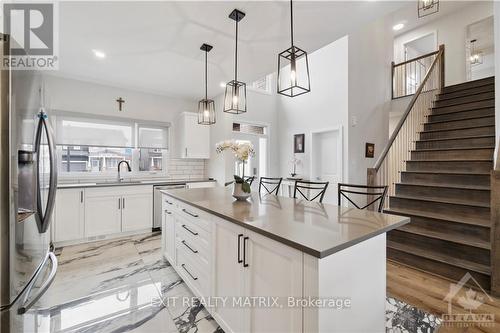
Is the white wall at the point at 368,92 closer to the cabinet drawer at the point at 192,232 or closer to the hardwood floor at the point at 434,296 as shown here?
the hardwood floor at the point at 434,296

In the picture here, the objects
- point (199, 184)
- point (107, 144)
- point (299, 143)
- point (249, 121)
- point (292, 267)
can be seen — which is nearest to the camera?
point (292, 267)

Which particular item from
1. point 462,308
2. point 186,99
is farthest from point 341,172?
point 186,99

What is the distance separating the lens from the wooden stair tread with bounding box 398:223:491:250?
8.00 ft

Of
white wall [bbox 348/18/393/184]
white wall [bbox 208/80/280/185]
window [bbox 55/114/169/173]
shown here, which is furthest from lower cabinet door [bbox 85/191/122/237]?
white wall [bbox 348/18/393/184]

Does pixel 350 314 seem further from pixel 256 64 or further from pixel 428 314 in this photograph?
pixel 256 64

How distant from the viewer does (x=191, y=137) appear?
15.3 ft

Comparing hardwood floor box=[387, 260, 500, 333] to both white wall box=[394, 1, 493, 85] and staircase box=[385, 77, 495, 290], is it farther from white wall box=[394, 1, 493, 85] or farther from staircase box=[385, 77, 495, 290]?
white wall box=[394, 1, 493, 85]

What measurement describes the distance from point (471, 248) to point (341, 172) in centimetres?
247

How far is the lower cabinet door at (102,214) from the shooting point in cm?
357

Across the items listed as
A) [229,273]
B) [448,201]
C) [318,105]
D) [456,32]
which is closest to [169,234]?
[229,273]

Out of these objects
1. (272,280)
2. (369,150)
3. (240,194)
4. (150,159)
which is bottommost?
(272,280)

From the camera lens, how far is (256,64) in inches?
134

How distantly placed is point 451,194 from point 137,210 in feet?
15.6

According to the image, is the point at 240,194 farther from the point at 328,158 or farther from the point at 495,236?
the point at 328,158
